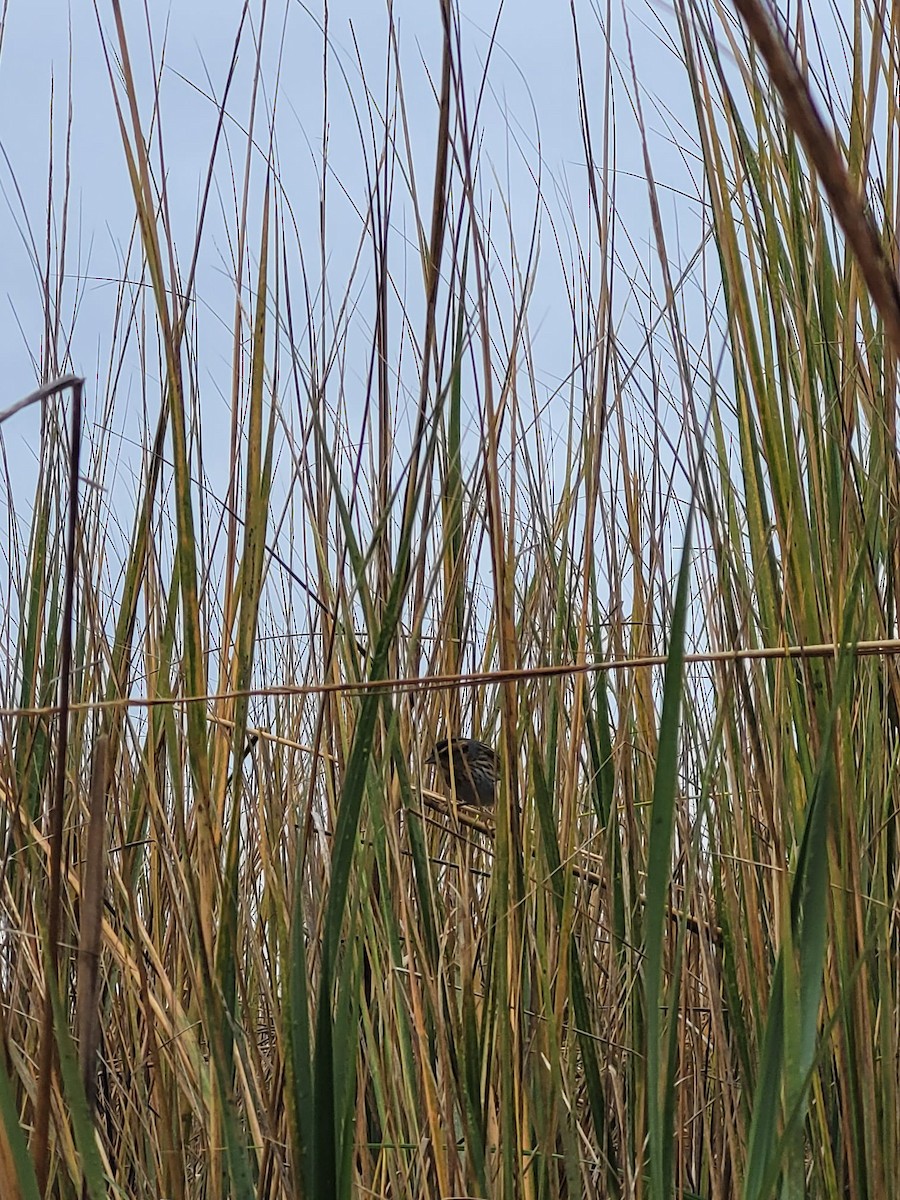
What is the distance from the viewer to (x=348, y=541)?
58cm

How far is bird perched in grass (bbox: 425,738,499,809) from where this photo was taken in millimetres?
910

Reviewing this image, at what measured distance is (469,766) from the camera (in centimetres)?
95

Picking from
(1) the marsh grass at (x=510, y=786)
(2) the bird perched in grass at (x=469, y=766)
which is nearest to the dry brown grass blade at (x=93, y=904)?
(1) the marsh grass at (x=510, y=786)

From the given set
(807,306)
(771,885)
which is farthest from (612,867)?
(807,306)

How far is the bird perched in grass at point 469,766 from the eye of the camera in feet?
2.99

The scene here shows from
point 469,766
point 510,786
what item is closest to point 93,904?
point 510,786

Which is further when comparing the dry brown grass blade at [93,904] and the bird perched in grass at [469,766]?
the bird perched in grass at [469,766]

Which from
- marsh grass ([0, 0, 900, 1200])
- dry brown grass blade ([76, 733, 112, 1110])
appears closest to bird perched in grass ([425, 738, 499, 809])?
marsh grass ([0, 0, 900, 1200])

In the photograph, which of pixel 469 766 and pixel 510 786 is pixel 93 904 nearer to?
pixel 510 786

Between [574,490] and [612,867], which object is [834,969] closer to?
[612,867]

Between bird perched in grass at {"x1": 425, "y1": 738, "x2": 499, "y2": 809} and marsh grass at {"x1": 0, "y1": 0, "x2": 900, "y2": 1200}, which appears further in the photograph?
bird perched in grass at {"x1": 425, "y1": 738, "x2": 499, "y2": 809}

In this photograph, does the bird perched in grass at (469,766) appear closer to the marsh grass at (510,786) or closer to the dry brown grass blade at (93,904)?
the marsh grass at (510,786)

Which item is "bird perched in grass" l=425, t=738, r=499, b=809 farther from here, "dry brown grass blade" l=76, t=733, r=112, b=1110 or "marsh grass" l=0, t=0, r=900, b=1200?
"dry brown grass blade" l=76, t=733, r=112, b=1110

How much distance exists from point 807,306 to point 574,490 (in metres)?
0.26
